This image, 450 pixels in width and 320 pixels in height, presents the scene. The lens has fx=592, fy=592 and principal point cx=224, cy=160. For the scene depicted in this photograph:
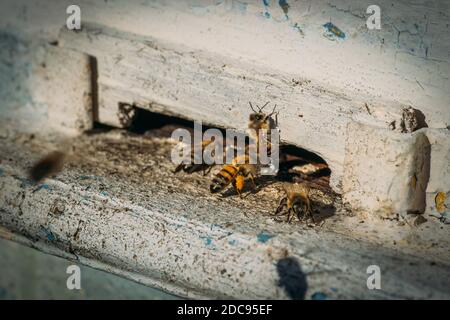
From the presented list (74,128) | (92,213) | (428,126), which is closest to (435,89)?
(428,126)

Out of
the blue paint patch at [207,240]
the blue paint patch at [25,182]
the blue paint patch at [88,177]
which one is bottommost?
the blue paint patch at [207,240]

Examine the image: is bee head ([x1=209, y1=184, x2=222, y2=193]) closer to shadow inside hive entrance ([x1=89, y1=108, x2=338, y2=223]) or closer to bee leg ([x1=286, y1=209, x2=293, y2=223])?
shadow inside hive entrance ([x1=89, y1=108, x2=338, y2=223])

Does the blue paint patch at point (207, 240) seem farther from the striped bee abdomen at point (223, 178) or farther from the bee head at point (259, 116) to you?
the bee head at point (259, 116)

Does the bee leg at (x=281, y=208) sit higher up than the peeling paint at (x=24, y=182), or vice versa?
the peeling paint at (x=24, y=182)

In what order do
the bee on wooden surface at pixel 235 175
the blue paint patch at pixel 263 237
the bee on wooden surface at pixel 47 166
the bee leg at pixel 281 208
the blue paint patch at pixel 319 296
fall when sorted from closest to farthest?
the blue paint patch at pixel 319 296 → the blue paint patch at pixel 263 237 → the bee leg at pixel 281 208 → the bee on wooden surface at pixel 235 175 → the bee on wooden surface at pixel 47 166

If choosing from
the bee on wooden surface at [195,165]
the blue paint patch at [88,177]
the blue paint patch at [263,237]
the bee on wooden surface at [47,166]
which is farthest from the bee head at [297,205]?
the bee on wooden surface at [47,166]

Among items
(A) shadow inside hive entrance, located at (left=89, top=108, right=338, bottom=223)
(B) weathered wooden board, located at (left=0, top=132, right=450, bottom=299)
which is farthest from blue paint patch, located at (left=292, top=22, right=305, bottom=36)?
(B) weathered wooden board, located at (left=0, top=132, right=450, bottom=299)

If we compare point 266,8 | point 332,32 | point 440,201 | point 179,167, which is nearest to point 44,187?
point 179,167

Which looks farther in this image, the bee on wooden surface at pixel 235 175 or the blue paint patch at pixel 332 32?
the bee on wooden surface at pixel 235 175
